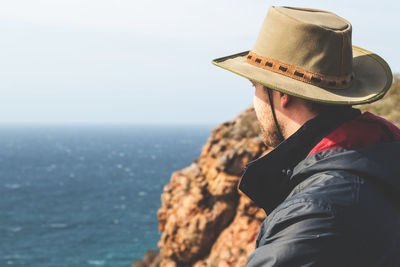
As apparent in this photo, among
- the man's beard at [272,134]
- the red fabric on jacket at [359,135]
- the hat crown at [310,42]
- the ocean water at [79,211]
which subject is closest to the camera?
the red fabric on jacket at [359,135]

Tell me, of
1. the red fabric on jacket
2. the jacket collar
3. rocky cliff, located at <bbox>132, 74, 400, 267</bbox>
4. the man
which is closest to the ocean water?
rocky cliff, located at <bbox>132, 74, 400, 267</bbox>

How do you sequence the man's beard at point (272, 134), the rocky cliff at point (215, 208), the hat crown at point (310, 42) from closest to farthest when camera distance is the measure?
the hat crown at point (310, 42)
the man's beard at point (272, 134)
the rocky cliff at point (215, 208)

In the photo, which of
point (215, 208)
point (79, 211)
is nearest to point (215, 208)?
point (215, 208)

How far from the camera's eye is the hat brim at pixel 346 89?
2.50 m

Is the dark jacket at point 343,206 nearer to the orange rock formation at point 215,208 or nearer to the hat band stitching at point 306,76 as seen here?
the hat band stitching at point 306,76

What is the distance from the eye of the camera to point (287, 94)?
264 cm

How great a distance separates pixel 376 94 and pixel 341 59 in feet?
1.12

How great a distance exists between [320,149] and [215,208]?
14244 millimetres

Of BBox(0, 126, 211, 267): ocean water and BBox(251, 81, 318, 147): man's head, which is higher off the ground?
BBox(251, 81, 318, 147): man's head

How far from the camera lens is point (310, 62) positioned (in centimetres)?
264

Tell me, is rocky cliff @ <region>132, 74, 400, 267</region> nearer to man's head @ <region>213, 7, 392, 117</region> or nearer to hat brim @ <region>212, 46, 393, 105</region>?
hat brim @ <region>212, 46, 393, 105</region>

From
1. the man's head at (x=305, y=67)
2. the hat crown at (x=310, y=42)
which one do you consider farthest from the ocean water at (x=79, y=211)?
the hat crown at (x=310, y=42)

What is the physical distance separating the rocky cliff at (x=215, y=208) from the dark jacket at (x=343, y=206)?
42.2ft

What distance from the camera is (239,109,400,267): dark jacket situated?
1.94 metres
